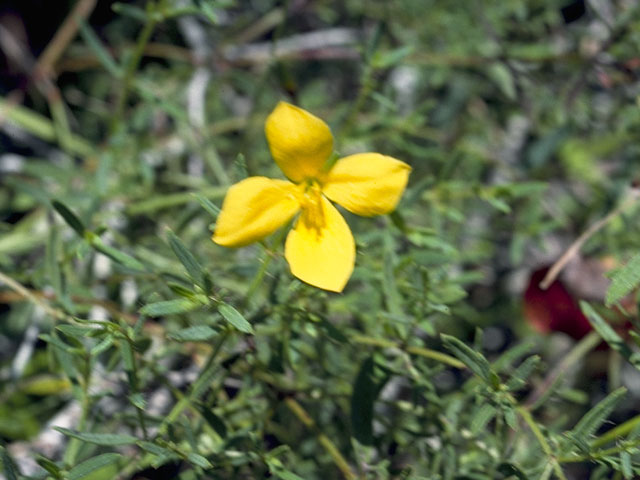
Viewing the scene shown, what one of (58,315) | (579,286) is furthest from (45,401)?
(579,286)

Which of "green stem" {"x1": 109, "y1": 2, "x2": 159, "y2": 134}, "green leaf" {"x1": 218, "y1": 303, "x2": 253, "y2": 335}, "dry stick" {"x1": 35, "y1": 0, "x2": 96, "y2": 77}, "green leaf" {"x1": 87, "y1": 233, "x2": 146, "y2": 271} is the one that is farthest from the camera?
"dry stick" {"x1": 35, "y1": 0, "x2": 96, "y2": 77}

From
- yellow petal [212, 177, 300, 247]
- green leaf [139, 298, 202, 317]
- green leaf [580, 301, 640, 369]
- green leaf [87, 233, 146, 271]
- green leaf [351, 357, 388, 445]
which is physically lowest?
green leaf [351, 357, 388, 445]

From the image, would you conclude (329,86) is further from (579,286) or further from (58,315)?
(58,315)

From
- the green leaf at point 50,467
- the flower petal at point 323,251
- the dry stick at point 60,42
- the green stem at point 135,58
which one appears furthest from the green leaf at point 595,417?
the dry stick at point 60,42

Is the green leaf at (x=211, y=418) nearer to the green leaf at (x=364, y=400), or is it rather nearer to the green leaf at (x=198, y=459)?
the green leaf at (x=198, y=459)

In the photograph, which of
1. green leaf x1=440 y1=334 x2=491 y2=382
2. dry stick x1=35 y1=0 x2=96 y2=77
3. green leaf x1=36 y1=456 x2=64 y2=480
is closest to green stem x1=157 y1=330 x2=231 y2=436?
green leaf x1=36 y1=456 x2=64 y2=480

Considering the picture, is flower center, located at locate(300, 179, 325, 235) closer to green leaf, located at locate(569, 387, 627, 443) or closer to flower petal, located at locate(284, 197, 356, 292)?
flower petal, located at locate(284, 197, 356, 292)

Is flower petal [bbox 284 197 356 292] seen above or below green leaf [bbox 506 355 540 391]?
above
